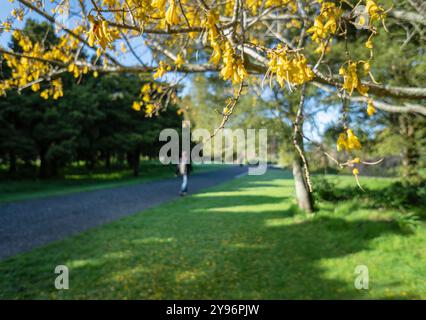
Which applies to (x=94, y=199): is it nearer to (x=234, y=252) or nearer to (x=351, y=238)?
(x=234, y=252)

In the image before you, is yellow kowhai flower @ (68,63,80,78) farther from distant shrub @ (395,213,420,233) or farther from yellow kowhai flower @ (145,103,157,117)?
distant shrub @ (395,213,420,233)

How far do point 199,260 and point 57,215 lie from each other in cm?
509

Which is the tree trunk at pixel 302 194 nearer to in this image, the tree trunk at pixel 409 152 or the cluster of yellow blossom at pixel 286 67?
the tree trunk at pixel 409 152

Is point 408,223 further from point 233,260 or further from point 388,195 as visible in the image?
point 233,260

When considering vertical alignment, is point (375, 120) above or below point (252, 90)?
below

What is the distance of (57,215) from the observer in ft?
27.2

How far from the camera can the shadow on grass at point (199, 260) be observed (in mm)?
4066

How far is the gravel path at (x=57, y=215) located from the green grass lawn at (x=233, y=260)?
2.03 feet

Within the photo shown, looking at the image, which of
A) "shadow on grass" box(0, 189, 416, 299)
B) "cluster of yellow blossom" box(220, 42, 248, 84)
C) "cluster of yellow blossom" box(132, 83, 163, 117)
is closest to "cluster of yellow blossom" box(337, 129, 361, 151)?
"cluster of yellow blossom" box(220, 42, 248, 84)

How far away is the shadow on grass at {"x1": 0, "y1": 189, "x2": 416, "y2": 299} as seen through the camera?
13.3 feet

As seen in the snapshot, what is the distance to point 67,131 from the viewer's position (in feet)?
59.0

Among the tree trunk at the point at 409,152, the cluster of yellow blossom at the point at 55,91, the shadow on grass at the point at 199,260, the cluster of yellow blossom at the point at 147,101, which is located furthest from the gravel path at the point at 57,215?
the tree trunk at the point at 409,152
